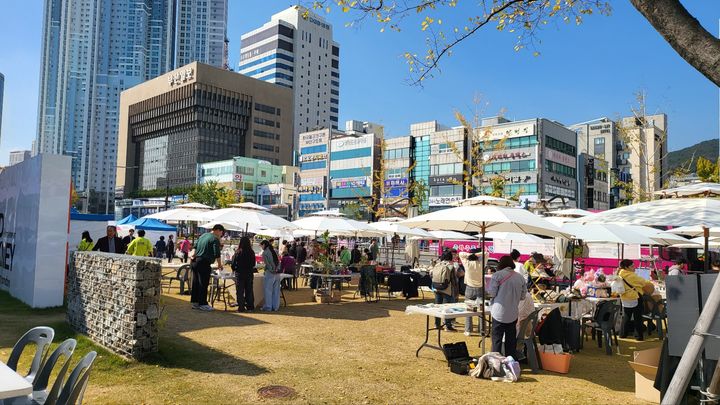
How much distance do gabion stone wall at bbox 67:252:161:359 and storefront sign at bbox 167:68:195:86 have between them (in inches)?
4185

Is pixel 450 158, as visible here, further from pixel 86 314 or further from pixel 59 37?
pixel 59 37

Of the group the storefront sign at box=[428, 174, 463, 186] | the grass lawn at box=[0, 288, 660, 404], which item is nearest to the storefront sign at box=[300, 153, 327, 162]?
the storefront sign at box=[428, 174, 463, 186]

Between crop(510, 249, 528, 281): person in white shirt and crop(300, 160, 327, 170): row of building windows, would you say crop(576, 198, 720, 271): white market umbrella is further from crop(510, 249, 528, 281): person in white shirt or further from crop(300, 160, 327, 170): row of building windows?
crop(300, 160, 327, 170): row of building windows

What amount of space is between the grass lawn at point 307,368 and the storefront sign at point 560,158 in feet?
175

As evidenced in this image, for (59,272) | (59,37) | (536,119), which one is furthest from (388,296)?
(59,37)

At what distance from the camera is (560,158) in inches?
2472

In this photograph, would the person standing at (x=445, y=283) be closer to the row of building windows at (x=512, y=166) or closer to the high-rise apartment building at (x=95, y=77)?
the row of building windows at (x=512, y=166)

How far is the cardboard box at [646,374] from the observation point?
19.1 feet

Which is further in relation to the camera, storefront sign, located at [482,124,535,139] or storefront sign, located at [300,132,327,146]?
storefront sign, located at [300,132,327,146]

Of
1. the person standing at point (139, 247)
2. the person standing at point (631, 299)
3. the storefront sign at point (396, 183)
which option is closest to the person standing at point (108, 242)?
the person standing at point (139, 247)

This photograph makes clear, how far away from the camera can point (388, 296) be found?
15.8m

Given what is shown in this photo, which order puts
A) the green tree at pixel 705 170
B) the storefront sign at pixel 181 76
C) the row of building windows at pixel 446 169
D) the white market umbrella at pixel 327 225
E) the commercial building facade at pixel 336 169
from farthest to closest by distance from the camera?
the storefront sign at pixel 181 76, the commercial building facade at pixel 336 169, the row of building windows at pixel 446 169, the green tree at pixel 705 170, the white market umbrella at pixel 327 225

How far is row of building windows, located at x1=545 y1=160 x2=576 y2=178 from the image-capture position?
60.2 metres

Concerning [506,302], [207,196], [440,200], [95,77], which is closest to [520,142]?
[440,200]
